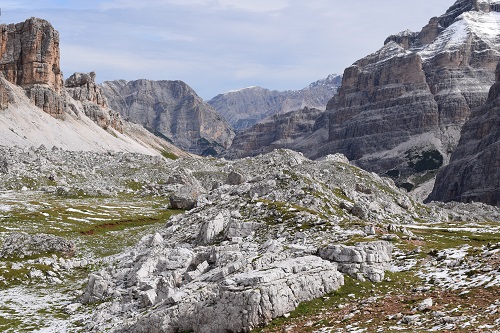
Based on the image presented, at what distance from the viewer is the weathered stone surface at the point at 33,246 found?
57.4 m

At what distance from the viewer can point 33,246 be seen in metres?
58.8

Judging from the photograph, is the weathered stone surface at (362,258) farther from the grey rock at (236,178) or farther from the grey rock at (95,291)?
the grey rock at (236,178)

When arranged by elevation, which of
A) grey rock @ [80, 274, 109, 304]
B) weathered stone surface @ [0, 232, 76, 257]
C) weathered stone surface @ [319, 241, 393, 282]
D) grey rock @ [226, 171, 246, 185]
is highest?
grey rock @ [226, 171, 246, 185]

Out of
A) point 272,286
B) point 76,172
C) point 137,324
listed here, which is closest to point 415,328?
point 272,286

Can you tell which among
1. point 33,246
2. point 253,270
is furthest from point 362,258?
point 33,246

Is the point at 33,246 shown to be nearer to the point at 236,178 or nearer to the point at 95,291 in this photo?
the point at 95,291

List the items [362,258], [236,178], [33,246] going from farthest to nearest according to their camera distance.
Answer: [236,178], [33,246], [362,258]

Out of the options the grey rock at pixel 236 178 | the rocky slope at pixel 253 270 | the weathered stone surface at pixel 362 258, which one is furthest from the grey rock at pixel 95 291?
the grey rock at pixel 236 178

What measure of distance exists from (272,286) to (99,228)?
56.8 meters

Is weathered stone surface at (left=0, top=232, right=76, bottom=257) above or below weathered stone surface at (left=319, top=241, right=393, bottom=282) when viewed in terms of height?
below

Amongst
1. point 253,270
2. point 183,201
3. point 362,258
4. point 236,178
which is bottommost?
point 183,201

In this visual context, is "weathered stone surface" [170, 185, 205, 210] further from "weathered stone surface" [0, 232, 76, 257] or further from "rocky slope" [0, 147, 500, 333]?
"weathered stone surface" [0, 232, 76, 257]

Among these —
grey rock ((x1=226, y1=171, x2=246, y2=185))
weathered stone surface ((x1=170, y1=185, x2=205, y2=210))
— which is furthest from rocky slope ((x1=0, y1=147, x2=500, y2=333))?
grey rock ((x1=226, y1=171, x2=246, y2=185))

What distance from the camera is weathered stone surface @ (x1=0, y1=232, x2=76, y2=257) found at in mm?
57353
